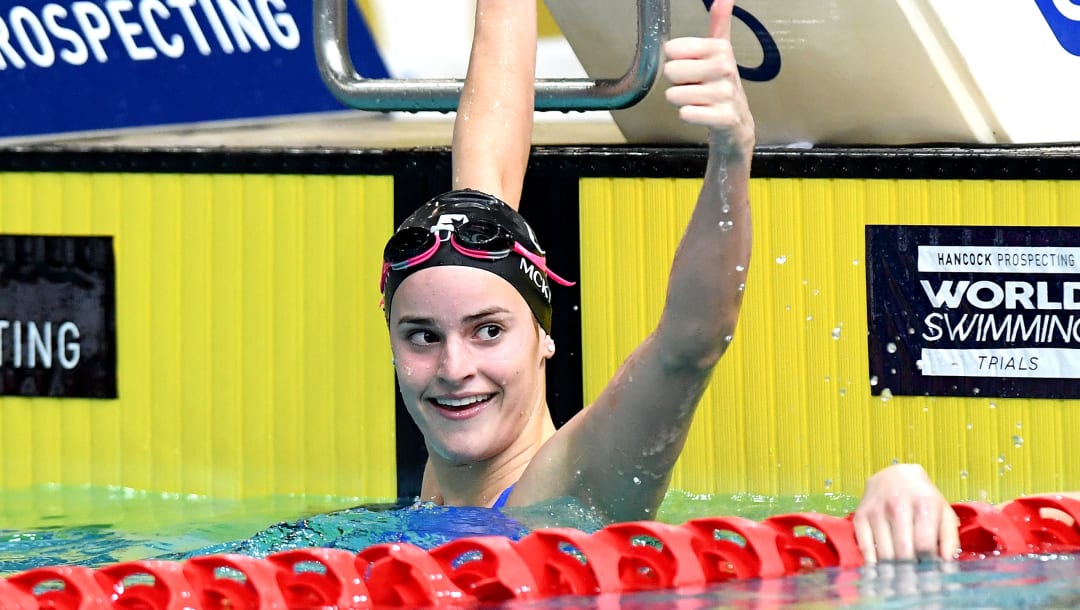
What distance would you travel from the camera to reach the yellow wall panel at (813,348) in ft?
10.9

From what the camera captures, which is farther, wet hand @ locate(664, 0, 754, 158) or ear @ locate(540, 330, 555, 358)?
ear @ locate(540, 330, 555, 358)

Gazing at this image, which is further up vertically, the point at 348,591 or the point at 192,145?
the point at 192,145

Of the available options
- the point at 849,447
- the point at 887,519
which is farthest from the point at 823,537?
the point at 849,447

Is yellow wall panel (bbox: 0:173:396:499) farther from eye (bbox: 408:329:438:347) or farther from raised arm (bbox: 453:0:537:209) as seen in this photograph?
eye (bbox: 408:329:438:347)

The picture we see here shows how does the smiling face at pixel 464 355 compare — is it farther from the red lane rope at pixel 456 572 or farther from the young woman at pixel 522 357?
the red lane rope at pixel 456 572

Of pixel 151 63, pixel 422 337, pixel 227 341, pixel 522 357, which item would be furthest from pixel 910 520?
pixel 151 63

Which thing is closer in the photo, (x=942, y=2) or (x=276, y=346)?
(x=942, y=2)

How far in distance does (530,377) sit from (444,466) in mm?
240

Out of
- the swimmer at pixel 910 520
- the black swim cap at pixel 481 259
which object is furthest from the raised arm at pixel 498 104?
the swimmer at pixel 910 520

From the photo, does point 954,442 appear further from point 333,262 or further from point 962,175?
point 333,262

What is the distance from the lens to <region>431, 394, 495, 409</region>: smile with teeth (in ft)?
8.24

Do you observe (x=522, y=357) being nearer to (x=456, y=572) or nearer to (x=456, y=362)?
(x=456, y=362)

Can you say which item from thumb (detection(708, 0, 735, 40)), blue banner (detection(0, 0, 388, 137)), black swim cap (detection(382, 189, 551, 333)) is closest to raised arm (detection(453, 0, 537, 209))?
black swim cap (detection(382, 189, 551, 333))

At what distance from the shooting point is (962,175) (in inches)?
131
